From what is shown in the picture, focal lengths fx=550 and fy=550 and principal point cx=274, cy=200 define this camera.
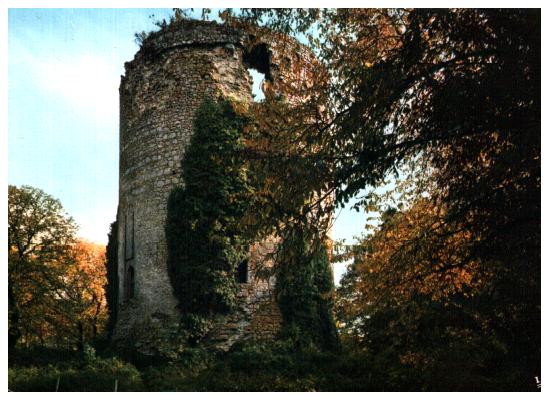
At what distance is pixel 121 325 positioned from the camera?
568 inches

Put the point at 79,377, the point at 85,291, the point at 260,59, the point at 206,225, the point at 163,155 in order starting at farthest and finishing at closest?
1. the point at 85,291
2. the point at 260,59
3. the point at 163,155
4. the point at 206,225
5. the point at 79,377

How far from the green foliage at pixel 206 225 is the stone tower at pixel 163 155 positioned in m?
0.30

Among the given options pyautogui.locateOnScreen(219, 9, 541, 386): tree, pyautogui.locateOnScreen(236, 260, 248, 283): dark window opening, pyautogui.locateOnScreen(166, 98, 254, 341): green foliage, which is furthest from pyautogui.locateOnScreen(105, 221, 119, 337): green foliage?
pyautogui.locateOnScreen(219, 9, 541, 386): tree

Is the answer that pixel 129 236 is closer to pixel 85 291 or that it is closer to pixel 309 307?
pixel 309 307

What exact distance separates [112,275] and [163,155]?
4.61 metres

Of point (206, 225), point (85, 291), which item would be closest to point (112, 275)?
point (206, 225)

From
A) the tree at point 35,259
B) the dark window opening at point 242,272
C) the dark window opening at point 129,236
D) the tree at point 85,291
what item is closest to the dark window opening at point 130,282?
the dark window opening at point 129,236

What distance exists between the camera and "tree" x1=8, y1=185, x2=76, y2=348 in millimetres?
14133

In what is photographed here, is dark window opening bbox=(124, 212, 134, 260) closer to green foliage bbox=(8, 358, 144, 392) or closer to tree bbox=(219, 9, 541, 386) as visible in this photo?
green foliage bbox=(8, 358, 144, 392)

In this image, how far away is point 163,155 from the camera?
14.3m

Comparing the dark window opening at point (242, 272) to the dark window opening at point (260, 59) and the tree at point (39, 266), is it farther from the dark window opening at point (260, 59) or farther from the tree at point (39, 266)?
the dark window opening at point (260, 59)
